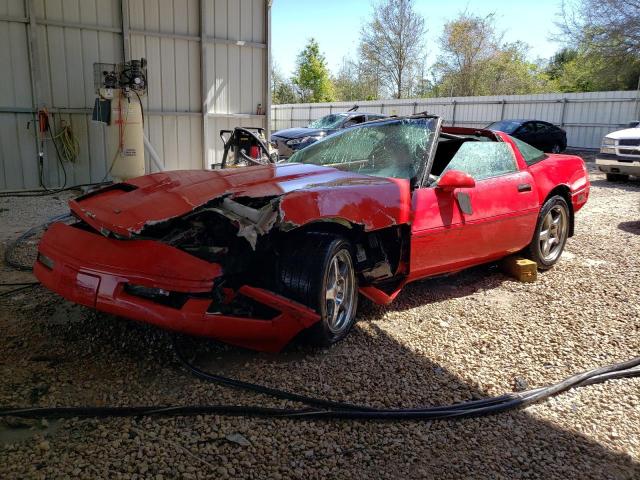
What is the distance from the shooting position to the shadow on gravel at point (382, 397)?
2.36 m

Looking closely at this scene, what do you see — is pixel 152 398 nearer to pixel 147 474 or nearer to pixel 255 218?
pixel 147 474

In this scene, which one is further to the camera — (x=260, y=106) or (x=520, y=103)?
(x=520, y=103)

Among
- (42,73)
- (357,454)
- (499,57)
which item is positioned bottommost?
(357,454)

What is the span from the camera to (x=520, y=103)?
2355cm

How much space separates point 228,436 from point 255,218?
1.14m

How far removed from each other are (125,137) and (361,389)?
25.9 feet

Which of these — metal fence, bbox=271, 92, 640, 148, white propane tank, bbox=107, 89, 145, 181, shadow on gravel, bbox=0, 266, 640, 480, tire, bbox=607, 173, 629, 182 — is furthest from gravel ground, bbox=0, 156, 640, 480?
metal fence, bbox=271, 92, 640, 148

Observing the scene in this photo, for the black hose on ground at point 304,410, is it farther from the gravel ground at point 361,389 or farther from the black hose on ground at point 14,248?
the black hose on ground at point 14,248

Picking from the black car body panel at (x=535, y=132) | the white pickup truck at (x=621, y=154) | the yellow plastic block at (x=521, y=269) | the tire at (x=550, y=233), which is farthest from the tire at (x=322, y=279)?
the black car body panel at (x=535, y=132)

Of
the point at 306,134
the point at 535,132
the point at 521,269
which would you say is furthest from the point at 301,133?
the point at 521,269

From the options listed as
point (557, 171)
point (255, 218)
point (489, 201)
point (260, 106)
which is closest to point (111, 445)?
point (255, 218)

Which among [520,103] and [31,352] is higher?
[520,103]

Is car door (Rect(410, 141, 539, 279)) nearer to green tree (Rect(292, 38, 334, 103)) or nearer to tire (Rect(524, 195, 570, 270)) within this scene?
tire (Rect(524, 195, 570, 270))

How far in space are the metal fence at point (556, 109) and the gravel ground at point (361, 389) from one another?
16.0m
